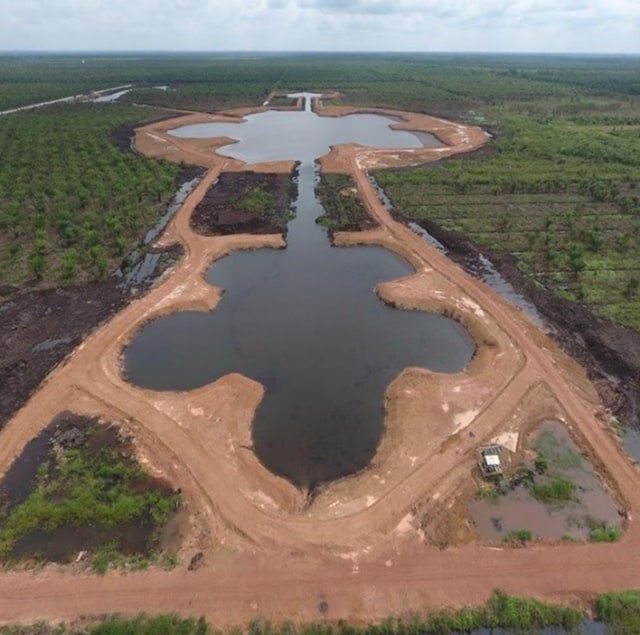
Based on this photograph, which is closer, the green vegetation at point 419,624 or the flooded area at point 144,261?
the green vegetation at point 419,624

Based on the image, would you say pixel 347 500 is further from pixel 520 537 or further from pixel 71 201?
pixel 71 201

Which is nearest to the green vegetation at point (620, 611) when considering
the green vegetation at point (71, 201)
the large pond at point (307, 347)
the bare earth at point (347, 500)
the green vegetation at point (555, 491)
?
the bare earth at point (347, 500)

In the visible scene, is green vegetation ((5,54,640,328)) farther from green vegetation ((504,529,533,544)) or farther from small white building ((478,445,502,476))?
green vegetation ((504,529,533,544))

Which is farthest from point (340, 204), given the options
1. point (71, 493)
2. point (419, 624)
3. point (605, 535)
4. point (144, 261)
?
point (419, 624)

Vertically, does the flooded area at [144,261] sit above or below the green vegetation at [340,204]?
below

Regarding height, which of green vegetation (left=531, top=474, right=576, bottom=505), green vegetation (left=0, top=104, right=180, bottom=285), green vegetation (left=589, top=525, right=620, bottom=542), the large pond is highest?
green vegetation (left=0, top=104, right=180, bottom=285)

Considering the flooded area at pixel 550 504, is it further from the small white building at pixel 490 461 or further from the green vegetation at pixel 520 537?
the small white building at pixel 490 461

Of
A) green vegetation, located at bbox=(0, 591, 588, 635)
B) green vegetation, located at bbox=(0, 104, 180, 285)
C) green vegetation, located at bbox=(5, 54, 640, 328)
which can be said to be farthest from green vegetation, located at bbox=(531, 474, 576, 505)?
green vegetation, located at bbox=(0, 104, 180, 285)

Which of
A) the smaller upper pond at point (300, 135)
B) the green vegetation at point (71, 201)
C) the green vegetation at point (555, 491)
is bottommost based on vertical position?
the green vegetation at point (555, 491)
